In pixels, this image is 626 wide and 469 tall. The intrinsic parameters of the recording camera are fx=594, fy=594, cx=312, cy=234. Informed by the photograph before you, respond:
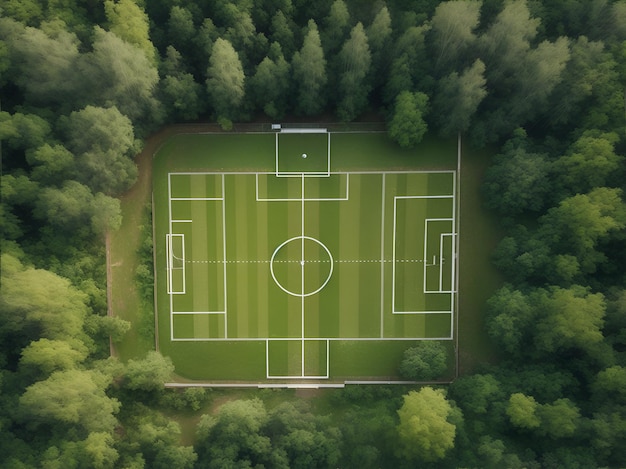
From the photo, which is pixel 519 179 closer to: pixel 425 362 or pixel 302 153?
pixel 425 362

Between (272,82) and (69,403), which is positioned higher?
(272,82)

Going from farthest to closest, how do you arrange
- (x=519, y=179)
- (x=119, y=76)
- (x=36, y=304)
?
1. (x=519, y=179)
2. (x=119, y=76)
3. (x=36, y=304)

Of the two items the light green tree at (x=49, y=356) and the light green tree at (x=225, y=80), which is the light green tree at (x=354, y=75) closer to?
the light green tree at (x=225, y=80)

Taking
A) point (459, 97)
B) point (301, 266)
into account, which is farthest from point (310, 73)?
point (301, 266)

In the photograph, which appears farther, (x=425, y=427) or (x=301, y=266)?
(x=301, y=266)

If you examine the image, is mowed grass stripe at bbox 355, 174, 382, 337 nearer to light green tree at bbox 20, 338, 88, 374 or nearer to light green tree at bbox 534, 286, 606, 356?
light green tree at bbox 534, 286, 606, 356

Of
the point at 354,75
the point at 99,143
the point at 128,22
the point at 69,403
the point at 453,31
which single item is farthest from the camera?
the point at 354,75

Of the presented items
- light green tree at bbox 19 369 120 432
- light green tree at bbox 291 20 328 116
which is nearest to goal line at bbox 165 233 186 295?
light green tree at bbox 19 369 120 432
